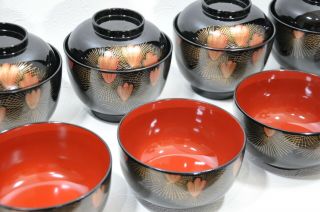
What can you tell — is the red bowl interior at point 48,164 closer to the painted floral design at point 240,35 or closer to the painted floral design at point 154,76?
the painted floral design at point 154,76

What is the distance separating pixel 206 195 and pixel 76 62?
456 millimetres

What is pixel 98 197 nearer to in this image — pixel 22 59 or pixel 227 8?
pixel 22 59

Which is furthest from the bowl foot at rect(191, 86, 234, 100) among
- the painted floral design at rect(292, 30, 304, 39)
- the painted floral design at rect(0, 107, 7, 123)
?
the painted floral design at rect(0, 107, 7, 123)

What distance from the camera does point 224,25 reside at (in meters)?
1.43

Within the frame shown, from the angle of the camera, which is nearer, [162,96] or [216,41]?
[216,41]

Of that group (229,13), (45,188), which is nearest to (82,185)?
(45,188)

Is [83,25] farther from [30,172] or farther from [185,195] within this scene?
[185,195]

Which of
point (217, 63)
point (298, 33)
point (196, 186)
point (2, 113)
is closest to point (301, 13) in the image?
point (298, 33)

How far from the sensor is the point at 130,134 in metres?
1.31

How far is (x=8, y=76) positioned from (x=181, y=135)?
0.43m

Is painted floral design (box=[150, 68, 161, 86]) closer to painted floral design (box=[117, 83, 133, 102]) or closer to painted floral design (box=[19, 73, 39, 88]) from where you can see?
painted floral design (box=[117, 83, 133, 102])

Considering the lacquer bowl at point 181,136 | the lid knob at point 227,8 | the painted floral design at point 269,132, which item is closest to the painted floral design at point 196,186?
the lacquer bowl at point 181,136

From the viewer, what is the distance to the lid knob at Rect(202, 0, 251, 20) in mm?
1443

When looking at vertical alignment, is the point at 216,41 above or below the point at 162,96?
above
